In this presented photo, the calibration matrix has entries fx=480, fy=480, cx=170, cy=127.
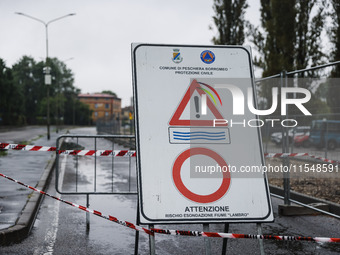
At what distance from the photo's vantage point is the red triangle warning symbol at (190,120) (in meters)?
4.09

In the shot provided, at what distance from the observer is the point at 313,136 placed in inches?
342

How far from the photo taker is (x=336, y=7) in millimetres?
20844

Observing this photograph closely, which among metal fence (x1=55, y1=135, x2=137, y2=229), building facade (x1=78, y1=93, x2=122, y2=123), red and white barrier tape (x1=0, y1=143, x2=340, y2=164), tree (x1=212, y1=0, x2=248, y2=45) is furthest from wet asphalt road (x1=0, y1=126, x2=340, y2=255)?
building facade (x1=78, y1=93, x2=122, y2=123)

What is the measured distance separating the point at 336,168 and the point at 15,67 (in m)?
112

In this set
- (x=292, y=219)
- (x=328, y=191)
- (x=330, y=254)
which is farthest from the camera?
(x=328, y=191)

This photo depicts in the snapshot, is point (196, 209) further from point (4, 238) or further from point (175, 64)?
point (4, 238)

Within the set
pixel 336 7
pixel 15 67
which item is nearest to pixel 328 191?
pixel 336 7

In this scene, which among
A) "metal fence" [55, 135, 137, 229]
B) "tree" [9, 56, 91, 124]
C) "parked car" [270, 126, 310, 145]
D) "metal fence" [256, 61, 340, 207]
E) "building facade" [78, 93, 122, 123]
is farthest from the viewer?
Answer: "building facade" [78, 93, 122, 123]

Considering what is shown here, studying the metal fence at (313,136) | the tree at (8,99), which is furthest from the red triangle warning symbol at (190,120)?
the tree at (8,99)

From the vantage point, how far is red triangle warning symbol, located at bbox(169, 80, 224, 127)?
13.4 ft

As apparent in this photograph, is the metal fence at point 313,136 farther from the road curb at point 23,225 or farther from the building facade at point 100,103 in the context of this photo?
the building facade at point 100,103

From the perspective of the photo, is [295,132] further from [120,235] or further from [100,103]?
[100,103]

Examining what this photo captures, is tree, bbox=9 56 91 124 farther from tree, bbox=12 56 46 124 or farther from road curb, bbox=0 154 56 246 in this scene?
road curb, bbox=0 154 56 246

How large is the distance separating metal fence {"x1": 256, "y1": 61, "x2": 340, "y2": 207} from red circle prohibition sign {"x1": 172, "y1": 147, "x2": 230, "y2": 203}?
3825 mm
